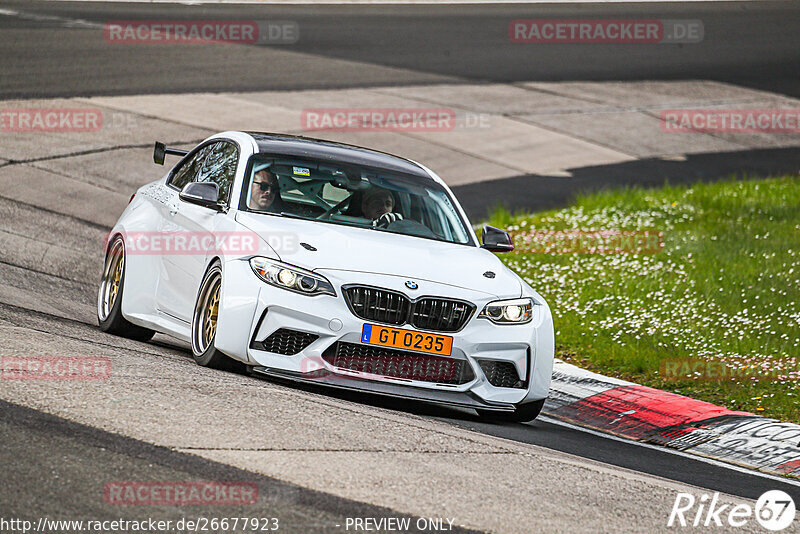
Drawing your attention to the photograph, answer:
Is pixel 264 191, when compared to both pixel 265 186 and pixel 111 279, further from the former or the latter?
pixel 111 279

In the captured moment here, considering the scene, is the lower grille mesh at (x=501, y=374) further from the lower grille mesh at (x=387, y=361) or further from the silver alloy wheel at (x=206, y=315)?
the silver alloy wheel at (x=206, y=315)

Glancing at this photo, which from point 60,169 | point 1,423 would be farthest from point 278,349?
point 60,169

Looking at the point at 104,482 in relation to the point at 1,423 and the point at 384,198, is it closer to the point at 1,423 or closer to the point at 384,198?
the point at 1,423

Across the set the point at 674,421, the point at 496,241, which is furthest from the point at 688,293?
the point at 496,241

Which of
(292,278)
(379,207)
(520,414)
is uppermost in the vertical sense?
(379,207)

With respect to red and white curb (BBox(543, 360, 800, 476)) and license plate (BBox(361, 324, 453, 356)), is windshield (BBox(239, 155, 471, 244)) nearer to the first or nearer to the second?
license plate (BBox(361, 324, 453, 356))

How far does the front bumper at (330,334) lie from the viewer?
292 inches

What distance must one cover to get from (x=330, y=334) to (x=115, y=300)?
2.53 m

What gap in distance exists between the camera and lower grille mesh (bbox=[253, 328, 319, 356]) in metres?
7.47

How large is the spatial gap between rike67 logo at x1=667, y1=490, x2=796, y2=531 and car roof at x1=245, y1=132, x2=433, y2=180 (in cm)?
374

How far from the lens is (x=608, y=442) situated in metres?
8.29

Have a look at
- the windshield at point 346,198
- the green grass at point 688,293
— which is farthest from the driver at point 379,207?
the green grass at point 688,293

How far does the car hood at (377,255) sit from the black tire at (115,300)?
1528mm

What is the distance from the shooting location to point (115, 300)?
927 cm
